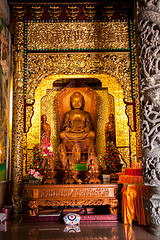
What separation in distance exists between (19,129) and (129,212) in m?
3.42

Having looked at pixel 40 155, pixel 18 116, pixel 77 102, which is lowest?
pixel 40 155

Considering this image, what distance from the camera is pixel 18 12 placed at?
730cm

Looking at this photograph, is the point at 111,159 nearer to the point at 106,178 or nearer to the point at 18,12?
the point at 106,178

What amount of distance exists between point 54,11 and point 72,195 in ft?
15.9

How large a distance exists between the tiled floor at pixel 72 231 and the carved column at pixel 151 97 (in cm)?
38

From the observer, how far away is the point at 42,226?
4.85 meters

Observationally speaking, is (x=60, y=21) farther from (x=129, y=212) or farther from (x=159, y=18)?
(x=129, y=212)

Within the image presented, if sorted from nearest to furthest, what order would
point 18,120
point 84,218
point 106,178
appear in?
1. point 84,218
2. point 106,178
3. point 18,120

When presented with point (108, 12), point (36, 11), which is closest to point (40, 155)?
point (36, 11)

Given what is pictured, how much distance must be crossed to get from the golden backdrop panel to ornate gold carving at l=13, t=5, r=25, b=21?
1779 mm

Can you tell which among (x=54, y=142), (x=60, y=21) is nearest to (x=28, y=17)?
(x=60, y=21)

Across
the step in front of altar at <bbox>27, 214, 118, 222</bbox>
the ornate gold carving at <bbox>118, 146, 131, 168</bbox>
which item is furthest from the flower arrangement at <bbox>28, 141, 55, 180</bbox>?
the ornate gold carving at <bbox>118, 146, 131, 168</bbox>

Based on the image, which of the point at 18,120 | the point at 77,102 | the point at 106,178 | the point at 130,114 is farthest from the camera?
the point at 77,102

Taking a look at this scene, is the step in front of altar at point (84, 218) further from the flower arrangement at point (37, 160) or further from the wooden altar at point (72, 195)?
the flower arrangement at point (37, 160)
